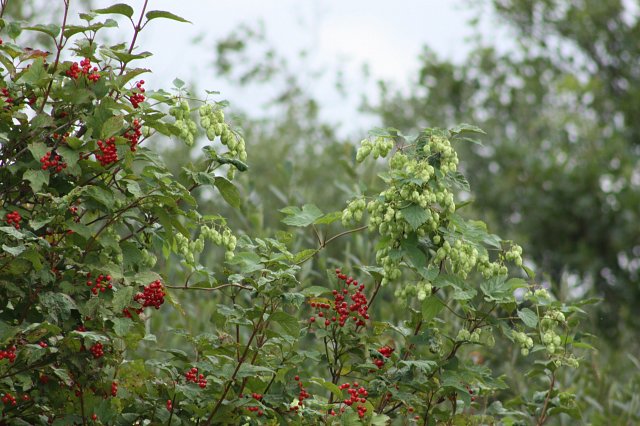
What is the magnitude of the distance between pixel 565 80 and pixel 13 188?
1319 centimetres

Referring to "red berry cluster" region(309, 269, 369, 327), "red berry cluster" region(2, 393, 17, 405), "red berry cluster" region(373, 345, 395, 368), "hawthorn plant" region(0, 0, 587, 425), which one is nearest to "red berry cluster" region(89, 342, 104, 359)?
"hawthorn plant" region(0, 0, 587, 425)

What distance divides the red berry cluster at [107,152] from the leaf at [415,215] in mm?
929

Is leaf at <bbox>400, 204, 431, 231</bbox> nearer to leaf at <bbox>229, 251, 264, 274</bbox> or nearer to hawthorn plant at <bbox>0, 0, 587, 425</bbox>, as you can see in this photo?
hawthorn plant at <bbox>0, 0, 587, 425</bbox>

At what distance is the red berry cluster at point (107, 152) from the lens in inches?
125

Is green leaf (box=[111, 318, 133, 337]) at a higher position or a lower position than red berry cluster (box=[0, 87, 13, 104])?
lower

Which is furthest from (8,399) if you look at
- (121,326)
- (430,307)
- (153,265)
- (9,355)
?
(430,307)

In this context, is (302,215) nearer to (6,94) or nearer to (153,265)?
(153,265)

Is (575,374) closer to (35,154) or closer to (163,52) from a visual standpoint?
(35,154)

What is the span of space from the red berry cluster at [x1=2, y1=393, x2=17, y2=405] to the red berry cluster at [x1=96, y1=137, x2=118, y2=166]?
2.49 feet

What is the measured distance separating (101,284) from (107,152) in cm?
41

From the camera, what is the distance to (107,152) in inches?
125

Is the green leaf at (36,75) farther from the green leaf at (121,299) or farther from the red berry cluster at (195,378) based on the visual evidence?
the red berry cluster at (195,378)

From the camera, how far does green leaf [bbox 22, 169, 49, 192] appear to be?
10.1ft

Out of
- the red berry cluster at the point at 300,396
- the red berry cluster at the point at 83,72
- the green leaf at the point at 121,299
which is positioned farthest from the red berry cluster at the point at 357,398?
the red berry cluster at the point at 83,72
